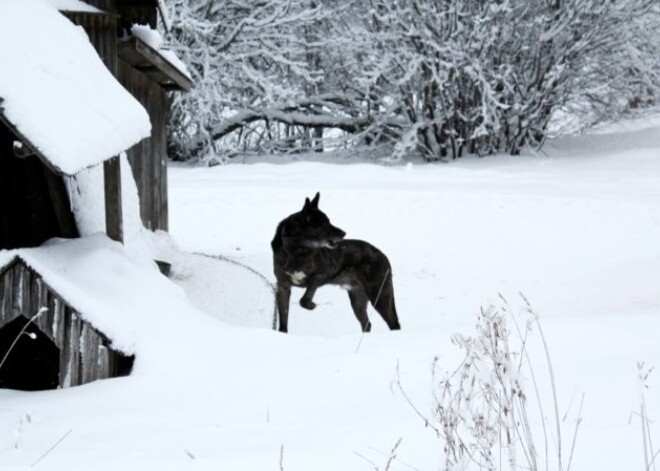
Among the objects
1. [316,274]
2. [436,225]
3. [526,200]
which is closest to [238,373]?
[316,274]

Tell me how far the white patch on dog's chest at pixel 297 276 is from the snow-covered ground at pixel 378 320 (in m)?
0.69

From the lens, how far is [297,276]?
7457mm

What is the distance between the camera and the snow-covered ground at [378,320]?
138 inches

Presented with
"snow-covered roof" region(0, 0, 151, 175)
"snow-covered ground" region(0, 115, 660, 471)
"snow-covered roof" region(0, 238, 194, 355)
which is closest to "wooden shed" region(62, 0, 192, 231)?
"snow-covered ground" region(0, 115, 660, 471)

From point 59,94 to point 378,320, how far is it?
5.07 meters

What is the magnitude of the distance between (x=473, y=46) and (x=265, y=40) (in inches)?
162

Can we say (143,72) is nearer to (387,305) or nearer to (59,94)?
(387,305)

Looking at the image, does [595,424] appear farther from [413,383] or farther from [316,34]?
[316,34]

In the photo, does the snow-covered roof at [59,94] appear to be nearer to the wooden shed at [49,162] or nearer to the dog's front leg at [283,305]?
the wooden shed at [49,162]

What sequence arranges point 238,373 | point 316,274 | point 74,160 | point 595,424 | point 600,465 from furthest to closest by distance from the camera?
point 316,274 → point 238,373 → point 74,160 → point 595,424 → point 600,465

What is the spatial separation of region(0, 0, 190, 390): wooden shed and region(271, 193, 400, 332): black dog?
6.34 ft

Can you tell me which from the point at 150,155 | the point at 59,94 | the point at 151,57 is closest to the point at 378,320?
the point at 150,155

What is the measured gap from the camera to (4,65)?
180 inches

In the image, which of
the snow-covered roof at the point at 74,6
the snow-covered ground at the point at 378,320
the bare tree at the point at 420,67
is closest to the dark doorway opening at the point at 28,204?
the snow-covered ground at the point at 378,320
